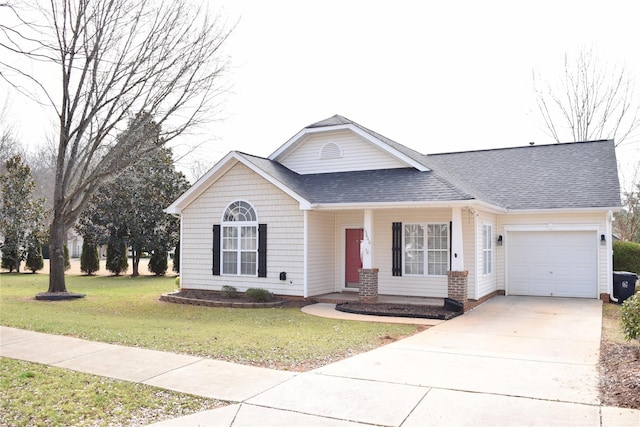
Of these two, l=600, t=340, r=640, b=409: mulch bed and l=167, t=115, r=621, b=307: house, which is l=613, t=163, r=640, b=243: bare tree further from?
l=600, t=340, r=640, b=409: mulch bed

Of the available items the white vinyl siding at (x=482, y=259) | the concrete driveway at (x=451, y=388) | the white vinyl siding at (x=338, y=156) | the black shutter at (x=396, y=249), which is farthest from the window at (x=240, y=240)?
the concrete driveway at (x=451, y=388)

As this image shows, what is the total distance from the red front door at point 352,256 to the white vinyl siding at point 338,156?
6.57 feet

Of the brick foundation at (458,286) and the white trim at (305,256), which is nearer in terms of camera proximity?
the brick foundation at (458,286)

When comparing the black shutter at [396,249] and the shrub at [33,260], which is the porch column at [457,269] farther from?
the shrub at [33,260]

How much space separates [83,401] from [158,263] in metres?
21.1

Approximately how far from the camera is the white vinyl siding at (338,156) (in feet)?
53.1

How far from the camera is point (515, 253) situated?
16.5 meters

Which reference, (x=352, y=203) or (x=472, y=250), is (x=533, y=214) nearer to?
(x=472, y=250)

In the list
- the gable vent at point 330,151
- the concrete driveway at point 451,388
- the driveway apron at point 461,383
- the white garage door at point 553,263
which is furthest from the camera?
the gable vent at point 330,151

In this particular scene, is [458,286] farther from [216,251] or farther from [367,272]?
[216,251]

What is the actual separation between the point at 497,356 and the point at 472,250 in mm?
Result: 6445

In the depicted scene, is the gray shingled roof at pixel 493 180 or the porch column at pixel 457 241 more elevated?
the gray shingled roof at pixel 493 180

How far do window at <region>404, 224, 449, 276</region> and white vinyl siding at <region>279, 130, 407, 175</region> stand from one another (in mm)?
2062

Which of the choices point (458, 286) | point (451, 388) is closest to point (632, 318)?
point (451, 388)
